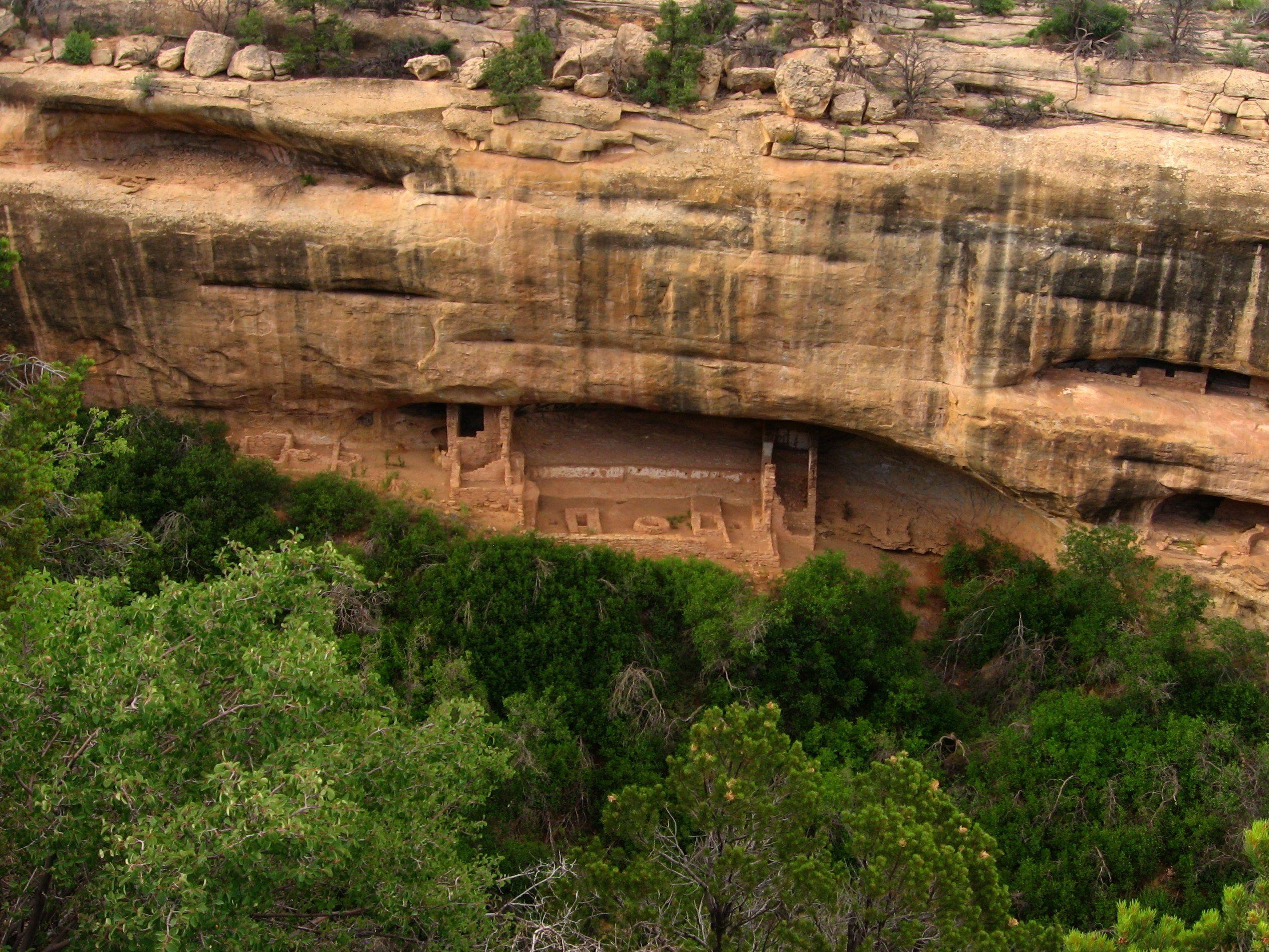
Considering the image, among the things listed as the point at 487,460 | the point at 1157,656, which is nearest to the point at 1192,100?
the point at 1157,656

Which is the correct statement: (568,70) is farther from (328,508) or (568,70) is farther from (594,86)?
→ (328,508)

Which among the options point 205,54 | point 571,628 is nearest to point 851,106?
point 571,628

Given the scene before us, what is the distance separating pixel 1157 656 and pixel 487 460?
7745 millimetres

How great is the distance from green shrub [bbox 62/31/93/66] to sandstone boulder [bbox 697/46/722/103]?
6.82 m

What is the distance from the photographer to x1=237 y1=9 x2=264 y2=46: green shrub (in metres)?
16.1

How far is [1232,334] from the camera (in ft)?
48.9

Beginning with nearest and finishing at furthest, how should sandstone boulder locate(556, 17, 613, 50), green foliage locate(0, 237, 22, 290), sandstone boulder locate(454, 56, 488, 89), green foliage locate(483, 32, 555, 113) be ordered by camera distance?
green foliage locate(0, 237, 22, 290)
green foliage locate(483, 32, 555, 113)
sandstone boulder locate(454, 56, 488, 89)
sandstone boulder locate(556, 17, 613, 50)

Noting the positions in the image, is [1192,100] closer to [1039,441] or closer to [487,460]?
[1039,441]

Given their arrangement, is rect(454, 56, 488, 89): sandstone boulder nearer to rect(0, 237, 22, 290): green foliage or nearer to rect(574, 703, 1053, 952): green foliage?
rect(0, 237, 22, 290): green foliage

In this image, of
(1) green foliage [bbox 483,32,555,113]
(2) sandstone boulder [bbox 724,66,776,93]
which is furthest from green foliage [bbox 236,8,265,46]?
(2) sandstone boulder [bbox 724,66,776,93]

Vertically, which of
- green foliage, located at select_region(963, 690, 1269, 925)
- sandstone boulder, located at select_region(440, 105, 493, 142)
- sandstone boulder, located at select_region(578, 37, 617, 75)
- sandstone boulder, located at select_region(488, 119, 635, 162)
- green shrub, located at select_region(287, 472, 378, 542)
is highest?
sandstone boulder, located at select_region(578, 37, 617, 75)

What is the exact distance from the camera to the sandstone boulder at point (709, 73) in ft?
51.1

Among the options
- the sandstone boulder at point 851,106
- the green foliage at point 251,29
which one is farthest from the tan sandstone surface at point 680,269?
the green foliage at point 251,29

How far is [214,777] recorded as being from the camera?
27.0ft
